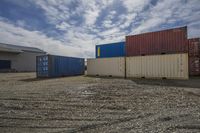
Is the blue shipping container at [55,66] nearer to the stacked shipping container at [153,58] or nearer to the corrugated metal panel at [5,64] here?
the stacked shipping container at [153,58]

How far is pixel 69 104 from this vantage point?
18.2 ft

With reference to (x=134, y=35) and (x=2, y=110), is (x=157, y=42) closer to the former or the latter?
(x=134, y=35)

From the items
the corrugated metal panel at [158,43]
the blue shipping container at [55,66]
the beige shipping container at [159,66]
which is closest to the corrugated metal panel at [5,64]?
the blue shipping container at [55,66]

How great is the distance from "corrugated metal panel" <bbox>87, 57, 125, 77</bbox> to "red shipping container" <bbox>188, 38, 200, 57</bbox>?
7.68 metres

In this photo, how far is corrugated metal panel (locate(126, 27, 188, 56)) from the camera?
13.5 m

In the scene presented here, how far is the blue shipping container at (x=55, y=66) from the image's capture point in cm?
1783

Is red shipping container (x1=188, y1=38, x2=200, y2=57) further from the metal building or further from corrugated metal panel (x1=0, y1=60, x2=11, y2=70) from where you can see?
corrugated metal panel (x1=0, y1=60, x2=11, y2=70)

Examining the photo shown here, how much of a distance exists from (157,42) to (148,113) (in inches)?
454

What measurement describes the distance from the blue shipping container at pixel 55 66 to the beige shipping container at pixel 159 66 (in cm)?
837

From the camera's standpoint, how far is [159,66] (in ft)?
43.8

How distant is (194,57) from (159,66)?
19.5 ft

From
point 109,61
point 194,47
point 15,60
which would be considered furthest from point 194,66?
point 15,60

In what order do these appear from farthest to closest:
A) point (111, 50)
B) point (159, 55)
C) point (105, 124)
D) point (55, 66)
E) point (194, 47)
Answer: point (111, 50)
point (55, 66)
point (194, 47)
point (159, 55)
point (105, 124)

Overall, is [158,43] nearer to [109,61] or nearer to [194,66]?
[109,61]
